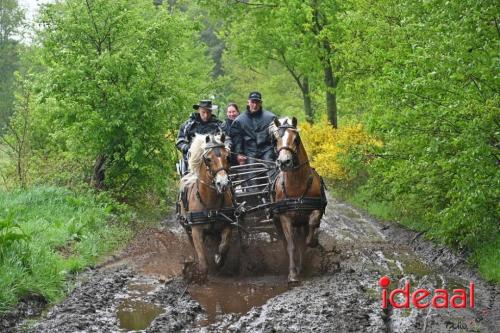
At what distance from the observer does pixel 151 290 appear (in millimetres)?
9047

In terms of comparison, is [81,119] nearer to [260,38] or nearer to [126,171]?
[126,171]

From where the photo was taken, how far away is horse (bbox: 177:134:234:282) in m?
9.47

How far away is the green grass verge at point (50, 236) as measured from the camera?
8.20 m

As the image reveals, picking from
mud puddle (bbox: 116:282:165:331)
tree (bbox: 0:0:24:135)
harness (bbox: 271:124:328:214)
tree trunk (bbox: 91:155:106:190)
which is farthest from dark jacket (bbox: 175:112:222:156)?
tree (bbox: 0:0:24:135)

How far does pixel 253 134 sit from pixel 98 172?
6.30 meters

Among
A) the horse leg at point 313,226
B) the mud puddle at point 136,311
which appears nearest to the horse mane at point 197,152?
the horse leg at point 313,226

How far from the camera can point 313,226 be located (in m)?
9.77

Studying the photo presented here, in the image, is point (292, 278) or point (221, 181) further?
point (292, 278)

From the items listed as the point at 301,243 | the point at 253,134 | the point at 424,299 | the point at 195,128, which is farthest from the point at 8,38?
the point at 424,299

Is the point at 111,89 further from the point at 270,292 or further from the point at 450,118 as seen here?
the point at 450,118

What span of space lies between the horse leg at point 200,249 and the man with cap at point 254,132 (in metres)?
2.16

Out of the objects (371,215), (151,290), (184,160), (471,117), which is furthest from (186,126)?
(371,215)

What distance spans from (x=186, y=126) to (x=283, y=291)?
4.54m

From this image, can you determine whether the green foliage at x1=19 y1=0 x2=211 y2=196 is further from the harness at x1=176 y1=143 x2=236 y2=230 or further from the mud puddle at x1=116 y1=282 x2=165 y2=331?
the mud puddle at x1=116 y1=282 x2=165 y2=331
